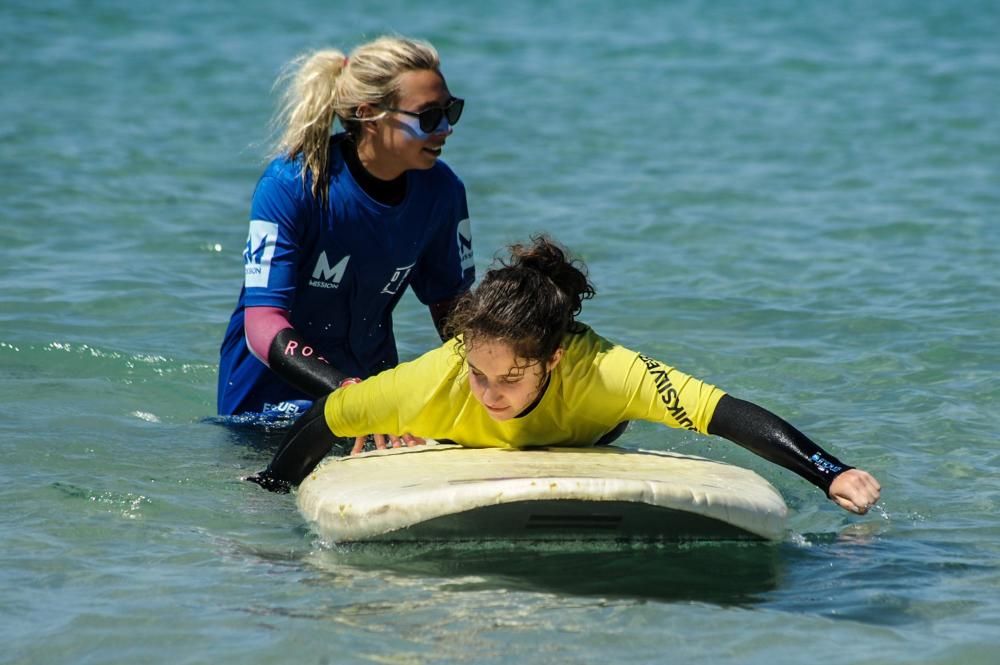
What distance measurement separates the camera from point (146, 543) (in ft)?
13.6

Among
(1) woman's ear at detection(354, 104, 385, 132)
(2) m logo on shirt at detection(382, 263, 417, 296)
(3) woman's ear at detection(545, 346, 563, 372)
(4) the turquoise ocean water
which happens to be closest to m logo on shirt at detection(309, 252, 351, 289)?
(2) m logo on shirt at detection(382, 263, 417, 296)

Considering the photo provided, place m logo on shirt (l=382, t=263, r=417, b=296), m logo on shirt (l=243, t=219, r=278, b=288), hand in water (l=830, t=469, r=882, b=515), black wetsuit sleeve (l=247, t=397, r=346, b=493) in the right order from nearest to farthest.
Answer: hand in water (l=830, t=469, r=882, b=515) < black wetsuit sleeve (l=247, t=397, r=346, b=493) < m logo on shirt (l=243, t=219, r=278, b=288) < m logo on shirt (l=382, t=263, r=417, b=296)

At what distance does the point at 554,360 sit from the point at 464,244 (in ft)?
4.27

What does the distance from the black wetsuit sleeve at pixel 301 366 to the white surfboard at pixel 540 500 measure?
1.18ft

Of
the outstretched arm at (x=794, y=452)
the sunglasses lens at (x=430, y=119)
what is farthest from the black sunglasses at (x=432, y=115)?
the outstretched arm at (x=794, y=452)

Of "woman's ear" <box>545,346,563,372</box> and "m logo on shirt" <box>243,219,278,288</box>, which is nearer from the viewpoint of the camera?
"woman's ear" <box>545,346,563,372</box>

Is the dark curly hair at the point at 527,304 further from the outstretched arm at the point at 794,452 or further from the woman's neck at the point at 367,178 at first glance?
the woman's neck at the point at 367,178

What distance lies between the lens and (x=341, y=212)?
4.77 m

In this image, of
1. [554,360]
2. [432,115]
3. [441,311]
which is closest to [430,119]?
[432,115]

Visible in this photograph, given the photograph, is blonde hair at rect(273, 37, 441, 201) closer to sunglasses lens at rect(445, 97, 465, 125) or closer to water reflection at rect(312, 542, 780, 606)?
sunglasses lens at rect(445, 97, 465, 125)

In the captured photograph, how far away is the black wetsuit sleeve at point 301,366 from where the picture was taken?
4422 mm

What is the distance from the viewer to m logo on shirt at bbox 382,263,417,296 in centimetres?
496

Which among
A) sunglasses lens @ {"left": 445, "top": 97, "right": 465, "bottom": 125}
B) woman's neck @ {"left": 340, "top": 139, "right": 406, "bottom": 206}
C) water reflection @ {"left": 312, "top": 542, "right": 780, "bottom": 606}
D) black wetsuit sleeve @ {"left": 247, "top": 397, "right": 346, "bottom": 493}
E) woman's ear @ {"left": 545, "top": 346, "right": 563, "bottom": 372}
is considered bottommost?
water reflection @ {"left": 312, "top": 542, "right": 780, "bottom": 606}

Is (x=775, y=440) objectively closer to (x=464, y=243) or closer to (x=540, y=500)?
(x=540, y=500)
